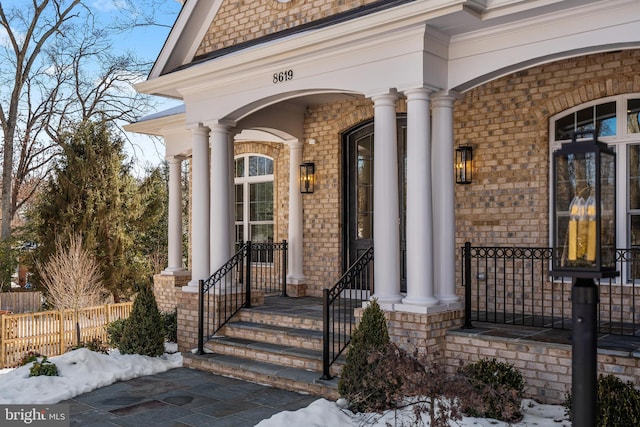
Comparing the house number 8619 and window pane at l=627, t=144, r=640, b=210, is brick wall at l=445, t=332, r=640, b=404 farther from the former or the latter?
the house number 8619

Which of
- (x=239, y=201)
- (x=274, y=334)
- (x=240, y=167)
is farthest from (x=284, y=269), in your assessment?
(x=240, y=167)

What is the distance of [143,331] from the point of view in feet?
27.7

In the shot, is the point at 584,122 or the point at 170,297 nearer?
the point at 584,122

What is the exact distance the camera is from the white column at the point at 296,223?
1047 cm

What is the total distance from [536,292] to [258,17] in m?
5.57

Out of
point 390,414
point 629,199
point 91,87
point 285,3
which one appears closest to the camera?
point 390,414

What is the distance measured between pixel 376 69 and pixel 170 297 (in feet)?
24.8

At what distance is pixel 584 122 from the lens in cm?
730

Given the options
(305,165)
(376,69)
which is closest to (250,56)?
(376,69)

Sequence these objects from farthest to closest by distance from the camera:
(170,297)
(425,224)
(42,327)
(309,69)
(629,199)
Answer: (170,297)
(42,327)
(309,69)
(629,199)
(425,224)

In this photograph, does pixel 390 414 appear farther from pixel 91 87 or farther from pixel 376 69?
pixel 91 87

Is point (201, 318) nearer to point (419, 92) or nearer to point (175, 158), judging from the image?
point (419, 92)

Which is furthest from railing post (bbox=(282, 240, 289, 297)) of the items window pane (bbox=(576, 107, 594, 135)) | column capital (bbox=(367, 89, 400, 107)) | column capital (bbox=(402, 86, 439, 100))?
window pane (bbox=(576, 107, 594, 135))

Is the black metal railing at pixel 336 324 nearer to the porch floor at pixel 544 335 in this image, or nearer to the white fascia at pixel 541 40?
the porch floor at pixel 544 335
